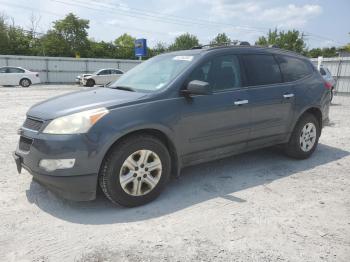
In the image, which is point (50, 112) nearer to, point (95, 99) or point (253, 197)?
point (95, 99)

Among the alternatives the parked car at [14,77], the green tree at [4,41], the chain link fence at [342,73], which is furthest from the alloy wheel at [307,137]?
the green tree at [4,41]

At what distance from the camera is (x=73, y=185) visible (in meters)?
3.14

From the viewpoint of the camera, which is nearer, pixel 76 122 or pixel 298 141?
pixel 76 122

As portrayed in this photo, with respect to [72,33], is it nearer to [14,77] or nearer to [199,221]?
[14,77]

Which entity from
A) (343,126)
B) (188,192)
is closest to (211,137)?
(188,192)

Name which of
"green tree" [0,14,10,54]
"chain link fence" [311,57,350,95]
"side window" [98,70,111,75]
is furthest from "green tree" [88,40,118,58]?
"chain link fence" [311,57,350,95]

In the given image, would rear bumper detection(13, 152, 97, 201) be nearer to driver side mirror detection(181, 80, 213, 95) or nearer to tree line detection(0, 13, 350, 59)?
driver side mirror detection(181, 80, 213, 95)

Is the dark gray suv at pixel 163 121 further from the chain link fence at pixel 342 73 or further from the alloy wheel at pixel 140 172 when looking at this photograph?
the chain link fence at pixel 342 73

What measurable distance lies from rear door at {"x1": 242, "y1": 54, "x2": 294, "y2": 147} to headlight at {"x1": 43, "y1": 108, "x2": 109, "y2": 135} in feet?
6.99

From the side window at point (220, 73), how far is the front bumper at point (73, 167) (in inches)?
60.1

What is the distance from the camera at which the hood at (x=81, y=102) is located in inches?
131

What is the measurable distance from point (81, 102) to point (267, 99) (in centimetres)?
254

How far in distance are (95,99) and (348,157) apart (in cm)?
438

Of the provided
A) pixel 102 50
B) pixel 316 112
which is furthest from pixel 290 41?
pixel 316 112
